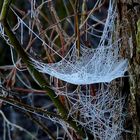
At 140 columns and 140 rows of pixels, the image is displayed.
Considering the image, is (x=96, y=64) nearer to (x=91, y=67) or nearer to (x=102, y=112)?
(x=91, y=67)

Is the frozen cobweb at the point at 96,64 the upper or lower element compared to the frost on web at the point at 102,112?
upper

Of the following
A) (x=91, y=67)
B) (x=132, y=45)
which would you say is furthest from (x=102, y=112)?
(x=132, y=45)

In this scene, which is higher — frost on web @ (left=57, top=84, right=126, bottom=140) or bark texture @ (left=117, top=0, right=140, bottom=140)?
bark texture @ (left=117, top=0, right=140, bottom=140)

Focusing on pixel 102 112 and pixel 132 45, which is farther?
pixel 102 112

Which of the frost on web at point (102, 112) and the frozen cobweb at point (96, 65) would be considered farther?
the frost on web at point (102, 112)

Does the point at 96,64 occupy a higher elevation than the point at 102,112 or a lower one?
higher

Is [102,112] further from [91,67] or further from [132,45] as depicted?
[132,45]

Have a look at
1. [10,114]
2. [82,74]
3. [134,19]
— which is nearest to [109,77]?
[82,74]

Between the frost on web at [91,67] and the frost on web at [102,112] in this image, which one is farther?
the frost on web at [102,112]

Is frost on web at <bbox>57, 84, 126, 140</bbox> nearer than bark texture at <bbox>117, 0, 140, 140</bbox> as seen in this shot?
No

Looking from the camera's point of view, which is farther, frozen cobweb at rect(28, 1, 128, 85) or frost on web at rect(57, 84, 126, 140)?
frost on web at rect(57, 84, 126, 140)

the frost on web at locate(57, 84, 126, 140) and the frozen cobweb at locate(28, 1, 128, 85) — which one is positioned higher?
the frozen cobweb at locate(28, 1, 128, 85)
